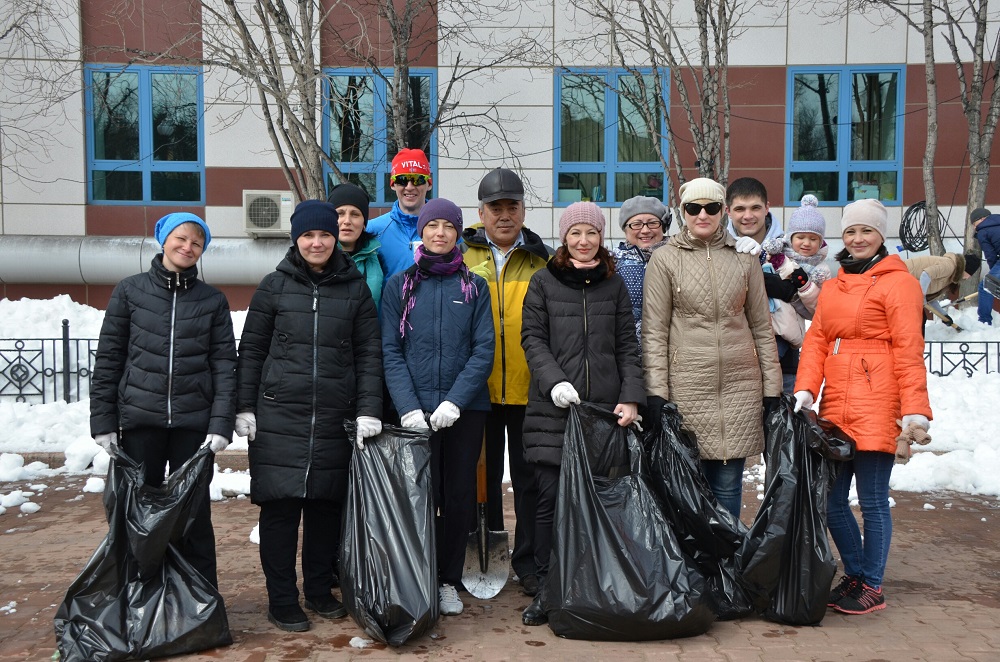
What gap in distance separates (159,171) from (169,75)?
52.5 inches

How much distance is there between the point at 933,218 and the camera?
38.3ft

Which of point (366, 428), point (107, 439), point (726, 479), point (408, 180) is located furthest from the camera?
point (408, 180)

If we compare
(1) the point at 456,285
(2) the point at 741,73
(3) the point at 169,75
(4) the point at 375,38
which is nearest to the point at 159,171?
(3) the point at 169,75

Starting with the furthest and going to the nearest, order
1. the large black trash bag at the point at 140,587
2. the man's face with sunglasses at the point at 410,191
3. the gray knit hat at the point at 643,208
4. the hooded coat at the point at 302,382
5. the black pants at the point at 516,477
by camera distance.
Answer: the man's face with sunglasses at the point at 410,191 → the gray knit hat at the point at 643,208 → the black pants at the point at 516,477 → the hooded coat at the point at 302,382 → the large black trash bag at the point at 140,587

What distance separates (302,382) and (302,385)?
0.04 feet

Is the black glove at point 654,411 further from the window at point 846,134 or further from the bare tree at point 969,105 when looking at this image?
the window at point 846,134

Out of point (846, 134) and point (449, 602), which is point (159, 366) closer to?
point (449, 602)

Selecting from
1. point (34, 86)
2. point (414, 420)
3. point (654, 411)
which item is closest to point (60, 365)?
point (34, 86)

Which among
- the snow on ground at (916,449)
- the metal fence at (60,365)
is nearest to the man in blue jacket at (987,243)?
the metal fence at (60,365)

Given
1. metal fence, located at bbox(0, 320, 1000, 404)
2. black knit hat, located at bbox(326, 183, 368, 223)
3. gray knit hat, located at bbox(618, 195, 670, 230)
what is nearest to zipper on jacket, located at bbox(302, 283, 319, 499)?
black knit hat, located at bbox(326, 183, 368, 223)

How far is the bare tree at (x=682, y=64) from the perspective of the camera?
33.1 ft

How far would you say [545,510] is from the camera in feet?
13.8

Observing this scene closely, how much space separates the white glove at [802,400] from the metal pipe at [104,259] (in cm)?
914

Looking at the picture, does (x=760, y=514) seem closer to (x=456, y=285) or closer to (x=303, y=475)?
(x=456, y=285)
